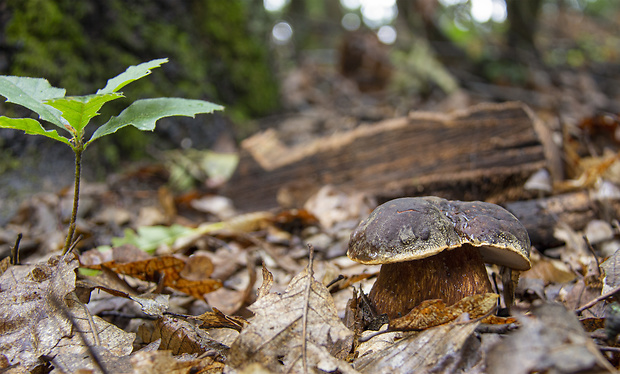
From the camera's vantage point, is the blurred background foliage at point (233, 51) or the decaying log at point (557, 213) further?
the blurred background foliage at point (233, 51)

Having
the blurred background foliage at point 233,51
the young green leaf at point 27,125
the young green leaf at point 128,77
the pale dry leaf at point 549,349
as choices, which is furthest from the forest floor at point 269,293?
the blurred background foliage at point 233,51

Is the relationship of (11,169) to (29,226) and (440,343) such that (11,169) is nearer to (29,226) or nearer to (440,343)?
(29,226)

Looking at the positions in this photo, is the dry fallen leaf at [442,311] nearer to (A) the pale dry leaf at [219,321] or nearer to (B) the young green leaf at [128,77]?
(A) the pale dry leaf at [219,321]

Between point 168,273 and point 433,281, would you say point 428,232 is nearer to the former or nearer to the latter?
point 433,281

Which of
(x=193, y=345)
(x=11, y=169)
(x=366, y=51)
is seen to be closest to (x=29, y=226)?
(x=11, y=169)

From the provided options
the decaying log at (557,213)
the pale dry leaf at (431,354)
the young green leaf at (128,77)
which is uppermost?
the young green leaf at (128,77)

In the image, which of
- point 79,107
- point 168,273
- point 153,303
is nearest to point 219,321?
point 153,303

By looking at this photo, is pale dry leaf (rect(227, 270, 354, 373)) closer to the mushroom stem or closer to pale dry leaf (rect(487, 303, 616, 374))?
the mushroom stem
